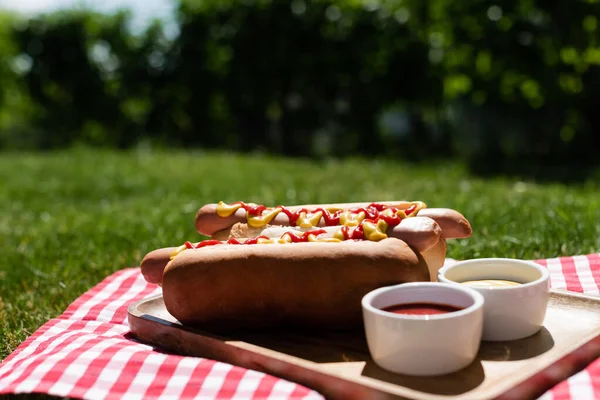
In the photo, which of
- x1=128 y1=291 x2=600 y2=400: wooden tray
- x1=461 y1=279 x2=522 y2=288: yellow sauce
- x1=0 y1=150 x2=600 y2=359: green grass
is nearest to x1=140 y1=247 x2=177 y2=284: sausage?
x1=128 y1=291 x2=600 y2=400: wooden tray

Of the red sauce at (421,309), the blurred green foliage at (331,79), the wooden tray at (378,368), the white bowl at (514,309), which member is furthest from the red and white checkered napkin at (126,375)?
the blurred green foliage at (331,79)

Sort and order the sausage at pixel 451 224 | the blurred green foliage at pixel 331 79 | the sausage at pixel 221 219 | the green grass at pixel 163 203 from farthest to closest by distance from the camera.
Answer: the blurred green foliage at pixel 331 79
the green grass at pixel 163 203
the sausage at pixel 221 219
the sausage at pixel 451 224

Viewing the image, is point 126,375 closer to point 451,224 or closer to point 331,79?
point 451,224

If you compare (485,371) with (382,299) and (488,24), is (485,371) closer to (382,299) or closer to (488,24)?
(382,299)

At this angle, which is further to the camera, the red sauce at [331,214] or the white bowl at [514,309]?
the red sauce at [331,214]

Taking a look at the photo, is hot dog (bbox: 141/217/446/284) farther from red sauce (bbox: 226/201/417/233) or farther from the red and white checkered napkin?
the red and white checkered napkin

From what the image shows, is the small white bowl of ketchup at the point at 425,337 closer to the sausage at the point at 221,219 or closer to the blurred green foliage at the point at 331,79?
the sausage at the point at 221,219
